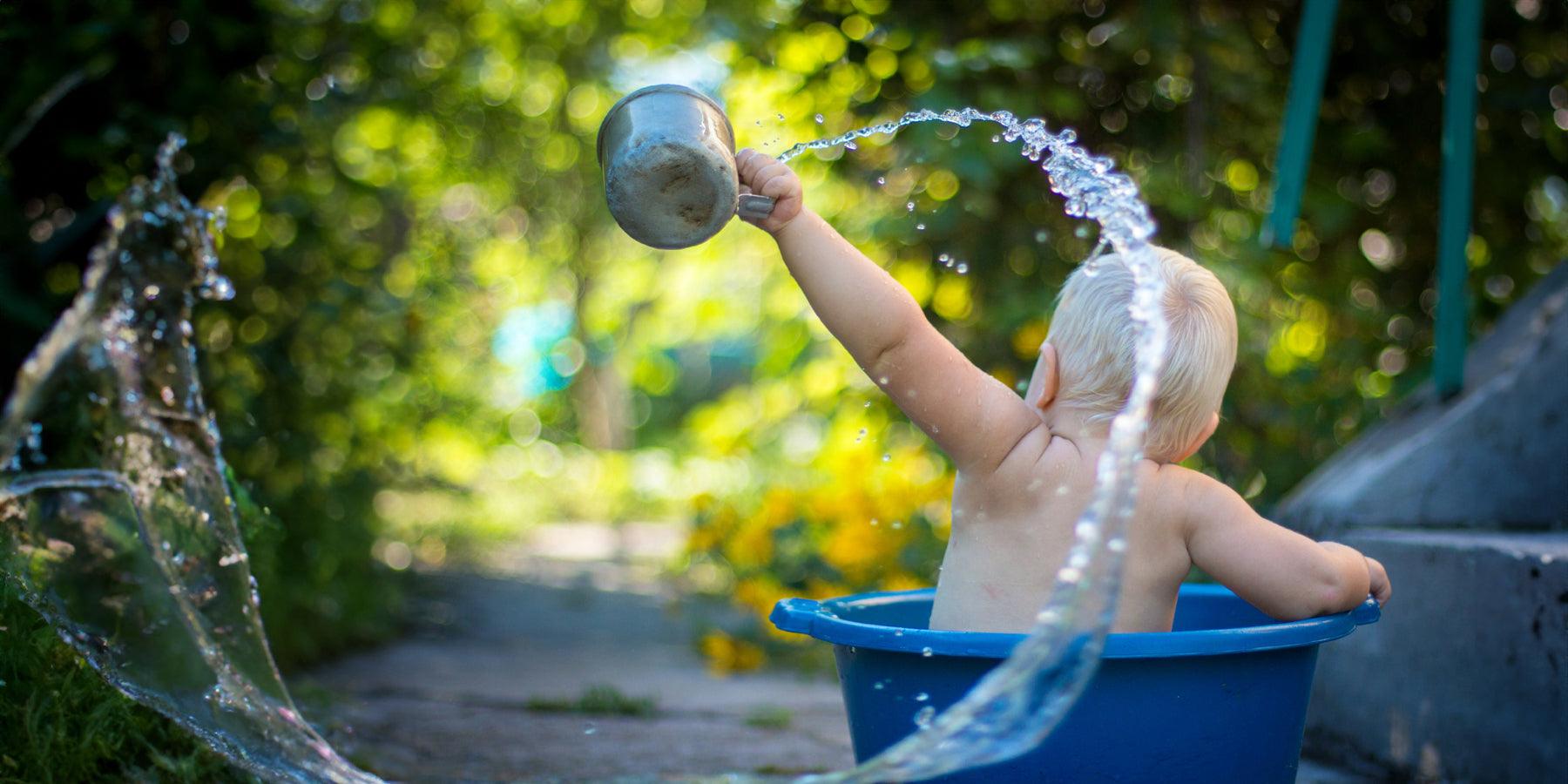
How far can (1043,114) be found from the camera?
3092mm

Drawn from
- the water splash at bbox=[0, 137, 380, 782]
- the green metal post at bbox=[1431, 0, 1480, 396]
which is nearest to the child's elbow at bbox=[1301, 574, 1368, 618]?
the water splash at bbox=[0, 137, 380, 782]

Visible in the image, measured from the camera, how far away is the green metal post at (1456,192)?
2.42 m

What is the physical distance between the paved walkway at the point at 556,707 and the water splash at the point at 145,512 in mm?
383

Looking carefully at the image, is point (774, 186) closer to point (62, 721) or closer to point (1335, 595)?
point (1335, 595)

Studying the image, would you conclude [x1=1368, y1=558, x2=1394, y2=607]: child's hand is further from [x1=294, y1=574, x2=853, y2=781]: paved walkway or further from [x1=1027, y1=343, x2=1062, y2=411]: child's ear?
[x1=294, y1=574, x2=853, y2=781]: paved walkway

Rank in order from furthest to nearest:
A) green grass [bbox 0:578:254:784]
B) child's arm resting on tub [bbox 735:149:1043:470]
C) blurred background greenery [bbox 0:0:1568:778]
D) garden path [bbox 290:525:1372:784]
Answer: blurred background greenery [bbox 0:0:1568:778]
garden path [bbox 290:525:1372:784]
green grass [bbox 0:578:254:784]
child's arm resting on tub [bbox 735:149:1043:470]

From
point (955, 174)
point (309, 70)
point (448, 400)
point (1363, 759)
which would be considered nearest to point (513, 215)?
point (448, 400)

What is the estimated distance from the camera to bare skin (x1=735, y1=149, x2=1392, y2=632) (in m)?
1.33

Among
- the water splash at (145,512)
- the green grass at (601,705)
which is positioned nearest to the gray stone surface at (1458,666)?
the green grass at (601,705)

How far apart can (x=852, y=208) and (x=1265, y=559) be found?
2.19 metres

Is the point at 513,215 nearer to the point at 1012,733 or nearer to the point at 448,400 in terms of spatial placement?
the point at 448,400

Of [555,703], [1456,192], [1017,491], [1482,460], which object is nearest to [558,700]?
[555,703]

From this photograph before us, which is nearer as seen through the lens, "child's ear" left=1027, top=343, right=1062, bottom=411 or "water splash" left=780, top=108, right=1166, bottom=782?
"water splash" left=780, top=108, right=1166, bottom=782

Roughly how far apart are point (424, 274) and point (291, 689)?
1893 millimetres
